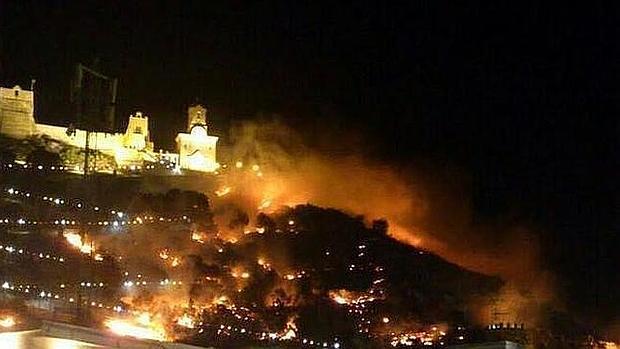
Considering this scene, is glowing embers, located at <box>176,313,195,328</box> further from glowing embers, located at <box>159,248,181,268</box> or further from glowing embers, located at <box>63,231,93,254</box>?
glowing embers, located at <box>63,231,93,254</box>

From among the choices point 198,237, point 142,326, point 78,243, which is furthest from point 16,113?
point 142,326

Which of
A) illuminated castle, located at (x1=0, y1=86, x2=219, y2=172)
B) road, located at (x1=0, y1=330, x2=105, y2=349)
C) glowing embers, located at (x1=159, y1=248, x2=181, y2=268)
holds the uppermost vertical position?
illuminated castle, located at (x1=0, y1=86, x2=219, y2=172)

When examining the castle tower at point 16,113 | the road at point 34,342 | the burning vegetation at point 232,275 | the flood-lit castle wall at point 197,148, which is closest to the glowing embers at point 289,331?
the burning vegetation at point 232,275

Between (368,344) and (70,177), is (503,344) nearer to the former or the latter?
(368,344)

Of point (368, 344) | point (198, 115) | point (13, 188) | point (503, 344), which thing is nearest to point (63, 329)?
point (503, 344)

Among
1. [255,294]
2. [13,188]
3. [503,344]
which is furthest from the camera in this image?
[13,188]

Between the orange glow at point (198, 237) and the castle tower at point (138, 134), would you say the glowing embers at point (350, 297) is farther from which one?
the castle tower at point (138, 134)

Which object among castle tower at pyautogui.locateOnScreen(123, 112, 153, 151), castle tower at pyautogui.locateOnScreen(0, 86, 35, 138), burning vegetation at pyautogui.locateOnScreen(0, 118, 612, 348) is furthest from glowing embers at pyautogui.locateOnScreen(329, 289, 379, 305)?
castle tower at pyautogui.locateOnScreen(0, 86, 35, 138)
